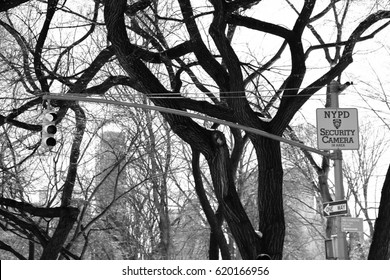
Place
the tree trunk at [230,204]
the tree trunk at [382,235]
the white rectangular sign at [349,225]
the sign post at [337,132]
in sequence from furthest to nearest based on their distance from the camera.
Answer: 1. the tree trunk at [230,204]
2. the sign post at [337,132]
3. the tree trunk at [382,235]
4. the white rectangular sign at [349,225]

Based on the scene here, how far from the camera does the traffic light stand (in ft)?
50.6

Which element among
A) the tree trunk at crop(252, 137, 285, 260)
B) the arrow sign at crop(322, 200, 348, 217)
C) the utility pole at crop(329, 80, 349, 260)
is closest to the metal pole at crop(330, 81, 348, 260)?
the utility pole at crop(329, 80, 349, 260)

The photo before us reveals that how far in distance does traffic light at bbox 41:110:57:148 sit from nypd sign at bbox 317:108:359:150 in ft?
18.4

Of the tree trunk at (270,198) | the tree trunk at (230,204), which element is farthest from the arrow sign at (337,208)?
the tree trunk at (230,204)

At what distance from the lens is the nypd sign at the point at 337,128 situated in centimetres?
1583

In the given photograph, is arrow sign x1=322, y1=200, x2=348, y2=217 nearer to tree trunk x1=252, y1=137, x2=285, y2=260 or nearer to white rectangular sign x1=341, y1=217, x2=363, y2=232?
white rectangular sign x1=341, y1=217, x2=363, y2=232

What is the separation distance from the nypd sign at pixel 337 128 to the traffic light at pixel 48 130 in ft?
18.4

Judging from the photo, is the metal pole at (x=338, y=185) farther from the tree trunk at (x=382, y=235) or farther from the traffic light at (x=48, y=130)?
the traffic light at (x=48, y=130)

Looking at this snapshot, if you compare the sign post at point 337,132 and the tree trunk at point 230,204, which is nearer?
the sign post at point 337,132

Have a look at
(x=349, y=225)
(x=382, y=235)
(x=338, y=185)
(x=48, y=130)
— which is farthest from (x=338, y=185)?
(x=48, y=130)

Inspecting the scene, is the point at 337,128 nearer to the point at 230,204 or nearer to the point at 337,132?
the point at 337,132

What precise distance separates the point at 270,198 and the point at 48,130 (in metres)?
Result: 5.08

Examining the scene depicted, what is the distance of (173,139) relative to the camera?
33812 millimetres

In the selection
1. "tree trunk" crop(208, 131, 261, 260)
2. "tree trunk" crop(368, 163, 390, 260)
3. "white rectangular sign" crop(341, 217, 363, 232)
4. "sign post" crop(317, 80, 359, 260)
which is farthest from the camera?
"tree trunk" crop(208, 131, 261, 260)
